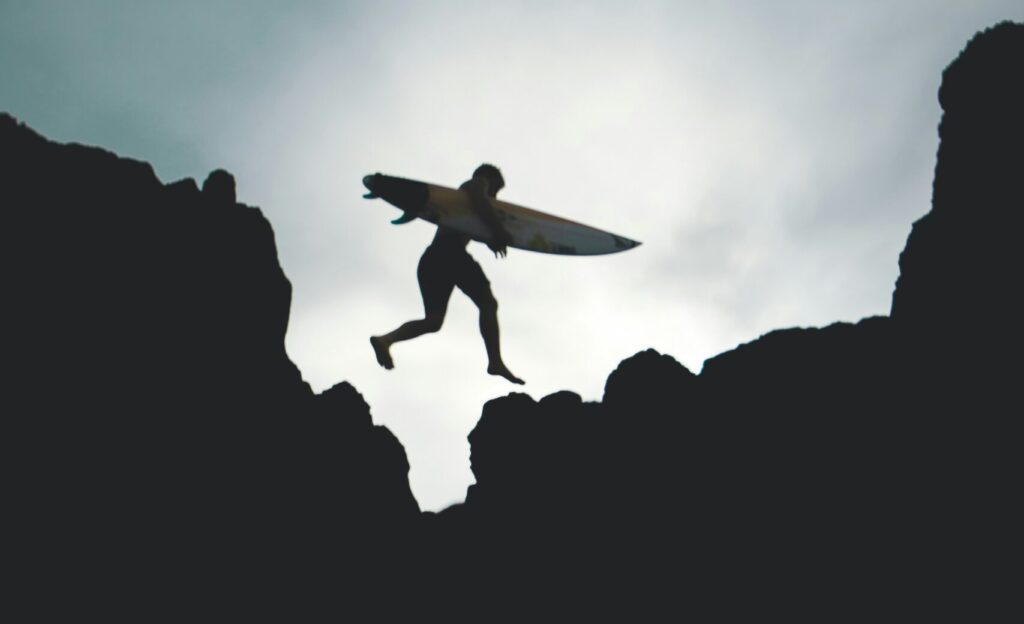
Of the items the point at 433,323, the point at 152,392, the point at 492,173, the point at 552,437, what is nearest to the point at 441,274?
the point at 433,323

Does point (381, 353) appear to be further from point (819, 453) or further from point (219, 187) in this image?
point (819, 453)

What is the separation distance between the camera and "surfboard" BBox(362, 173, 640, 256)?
5.76m

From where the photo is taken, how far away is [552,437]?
26.7ft

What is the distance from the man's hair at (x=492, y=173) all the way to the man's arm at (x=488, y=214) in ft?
0.97

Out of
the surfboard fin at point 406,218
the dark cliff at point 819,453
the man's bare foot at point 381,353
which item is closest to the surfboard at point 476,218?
the surfboard fin at point 406,218

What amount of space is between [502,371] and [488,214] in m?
1.52

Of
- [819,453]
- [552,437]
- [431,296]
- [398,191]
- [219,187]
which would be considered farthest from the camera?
[219,187]

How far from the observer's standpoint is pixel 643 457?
300 inches

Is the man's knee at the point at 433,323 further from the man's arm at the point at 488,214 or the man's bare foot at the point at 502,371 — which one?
the man's arm at the point at 488,214

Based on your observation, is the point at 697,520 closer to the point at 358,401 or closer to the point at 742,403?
the point at 742,403

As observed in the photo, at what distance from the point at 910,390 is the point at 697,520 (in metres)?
2.51

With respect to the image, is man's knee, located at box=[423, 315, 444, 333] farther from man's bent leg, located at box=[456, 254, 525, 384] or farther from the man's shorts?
man's bent leg, located at box=[456, 254, 525, 384]

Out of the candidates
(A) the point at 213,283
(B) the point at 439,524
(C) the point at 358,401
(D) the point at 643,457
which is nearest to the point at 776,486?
(D) the point at 643,457

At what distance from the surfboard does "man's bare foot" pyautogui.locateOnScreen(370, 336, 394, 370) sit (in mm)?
1106
